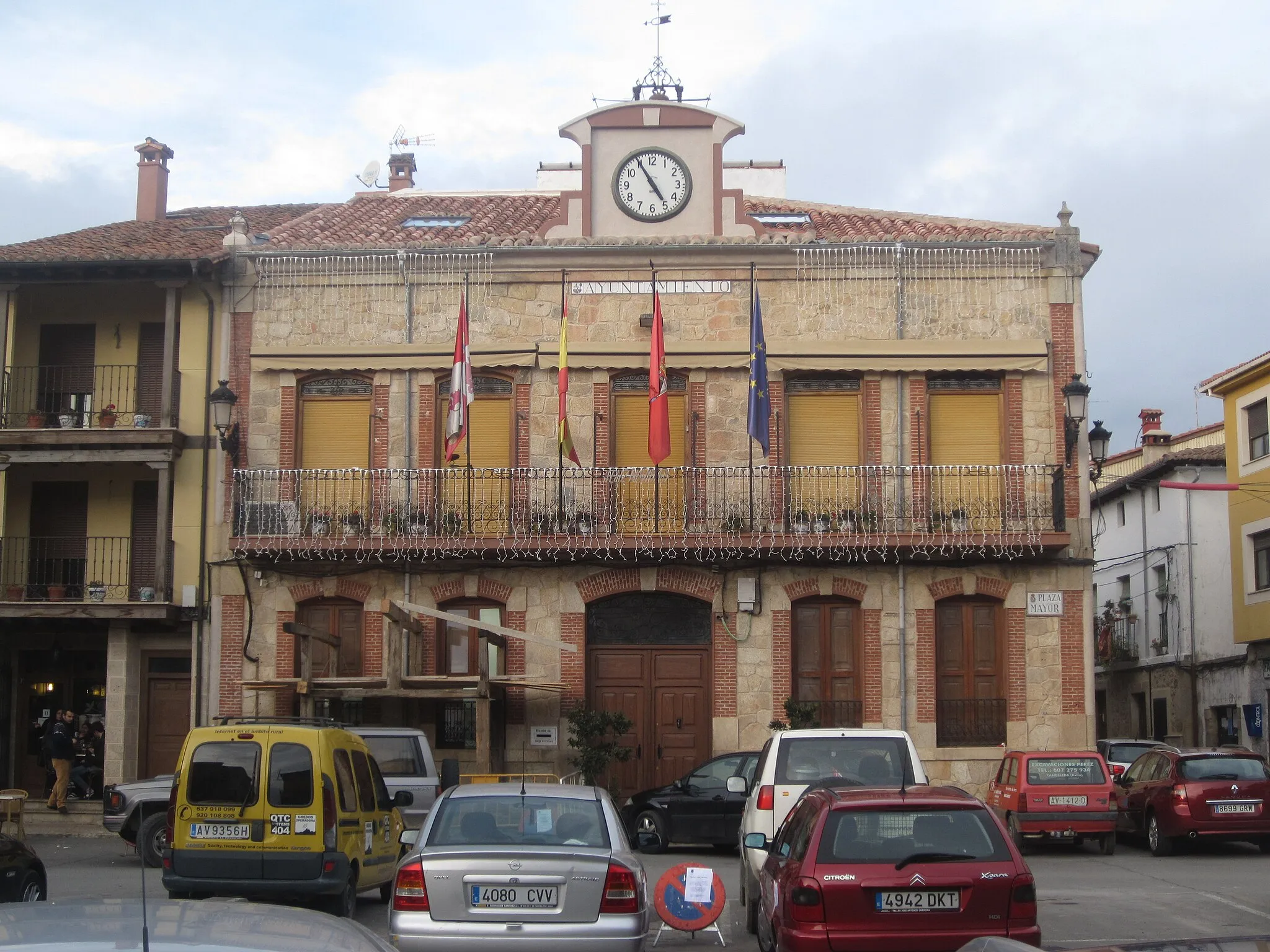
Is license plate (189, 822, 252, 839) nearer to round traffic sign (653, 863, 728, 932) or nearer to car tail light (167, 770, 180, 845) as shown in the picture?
car tail light (167, 770, 180, 845)

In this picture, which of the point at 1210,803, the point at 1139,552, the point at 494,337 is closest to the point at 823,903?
the point at 1210,803

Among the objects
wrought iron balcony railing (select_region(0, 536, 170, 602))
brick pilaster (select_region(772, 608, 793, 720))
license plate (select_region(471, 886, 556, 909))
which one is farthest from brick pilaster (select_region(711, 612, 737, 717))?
license plate (select_region(471, 886, 556, 909))

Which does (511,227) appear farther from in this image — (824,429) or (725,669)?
(725,669)

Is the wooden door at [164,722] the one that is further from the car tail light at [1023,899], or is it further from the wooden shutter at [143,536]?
the car tail light at [1023,899]

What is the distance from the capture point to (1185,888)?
16.1 m

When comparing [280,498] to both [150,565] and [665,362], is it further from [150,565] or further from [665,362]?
[665,362]

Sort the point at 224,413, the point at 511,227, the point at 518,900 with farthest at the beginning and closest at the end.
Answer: the point at 511,227 < the point at 224,413 < the point at 518,900

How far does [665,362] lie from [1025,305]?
19.3 feet

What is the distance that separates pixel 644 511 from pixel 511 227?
6.05 meters

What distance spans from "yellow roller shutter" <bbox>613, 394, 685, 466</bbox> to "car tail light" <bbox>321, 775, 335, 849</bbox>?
12052 millimetres

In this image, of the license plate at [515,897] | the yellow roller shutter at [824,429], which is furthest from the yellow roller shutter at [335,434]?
the license plate at [515,897]

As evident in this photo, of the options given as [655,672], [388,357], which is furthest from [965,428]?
[388,357]

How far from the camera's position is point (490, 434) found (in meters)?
24.8

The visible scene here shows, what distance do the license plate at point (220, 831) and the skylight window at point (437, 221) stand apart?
15907mm
